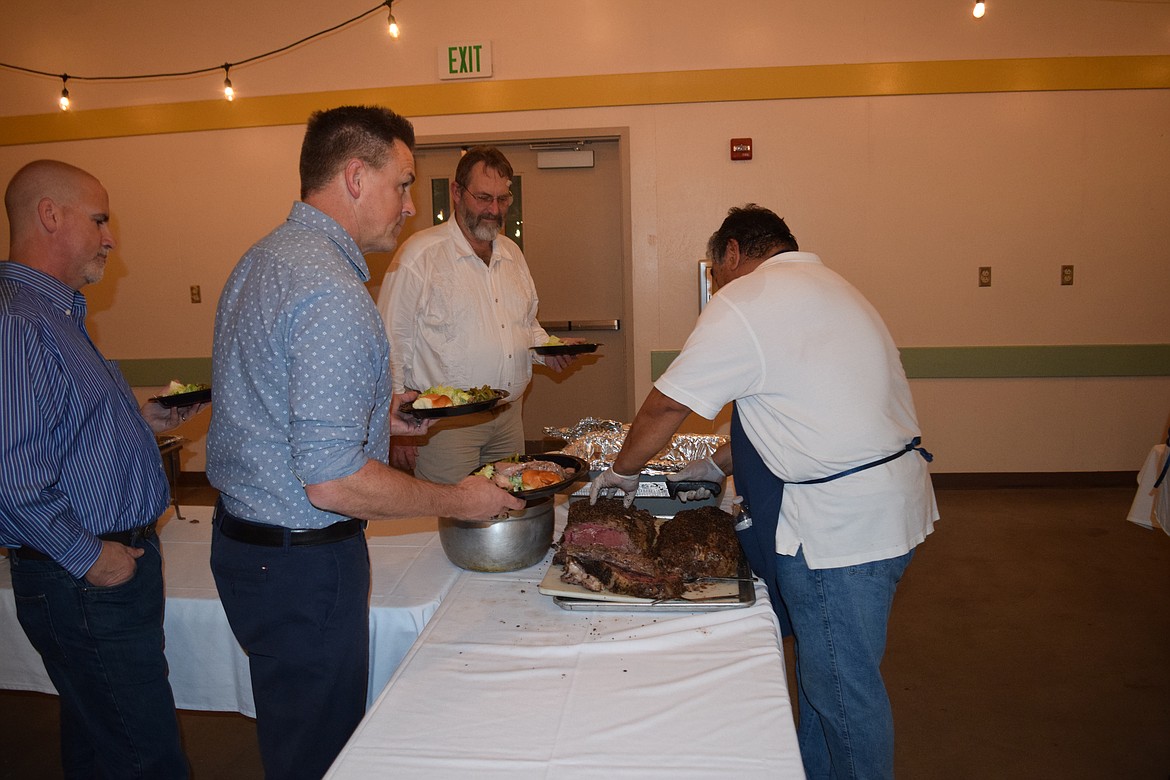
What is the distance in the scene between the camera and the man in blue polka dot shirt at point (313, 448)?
1.41 m

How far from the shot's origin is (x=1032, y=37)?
509cm

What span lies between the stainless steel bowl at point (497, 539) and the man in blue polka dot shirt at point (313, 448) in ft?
0.82

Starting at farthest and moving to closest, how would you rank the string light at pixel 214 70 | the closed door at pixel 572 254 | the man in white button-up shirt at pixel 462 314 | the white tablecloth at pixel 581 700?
the closed door at pixel 572 254 < the string light at pixel 214 70 < the man in white button-up shirt at pixel 462 314 < the white tablecloth at pixel 581 700

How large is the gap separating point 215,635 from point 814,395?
162 centimetres

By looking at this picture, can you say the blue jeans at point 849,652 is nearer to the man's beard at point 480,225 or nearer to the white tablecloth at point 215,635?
the white tablecloth at point 215,635

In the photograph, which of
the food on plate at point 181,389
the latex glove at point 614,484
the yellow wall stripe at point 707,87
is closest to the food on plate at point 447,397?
the latex glove at point 614,484

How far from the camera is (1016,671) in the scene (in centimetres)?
314

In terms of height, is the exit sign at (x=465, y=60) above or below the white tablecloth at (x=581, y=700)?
above

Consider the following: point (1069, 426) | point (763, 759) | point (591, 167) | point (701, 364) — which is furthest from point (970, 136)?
point (763, 759)

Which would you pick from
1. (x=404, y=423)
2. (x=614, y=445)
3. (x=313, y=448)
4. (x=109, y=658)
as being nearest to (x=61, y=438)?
(x=109, y=658)

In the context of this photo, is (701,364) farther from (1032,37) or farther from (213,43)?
(213,43)

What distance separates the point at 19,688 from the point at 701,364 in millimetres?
2017

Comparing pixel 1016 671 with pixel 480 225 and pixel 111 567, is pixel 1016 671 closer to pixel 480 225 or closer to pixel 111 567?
pixel 480 225

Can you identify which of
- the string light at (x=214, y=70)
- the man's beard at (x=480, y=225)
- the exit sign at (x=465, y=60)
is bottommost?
the man's beard at (x=480, y=225)
